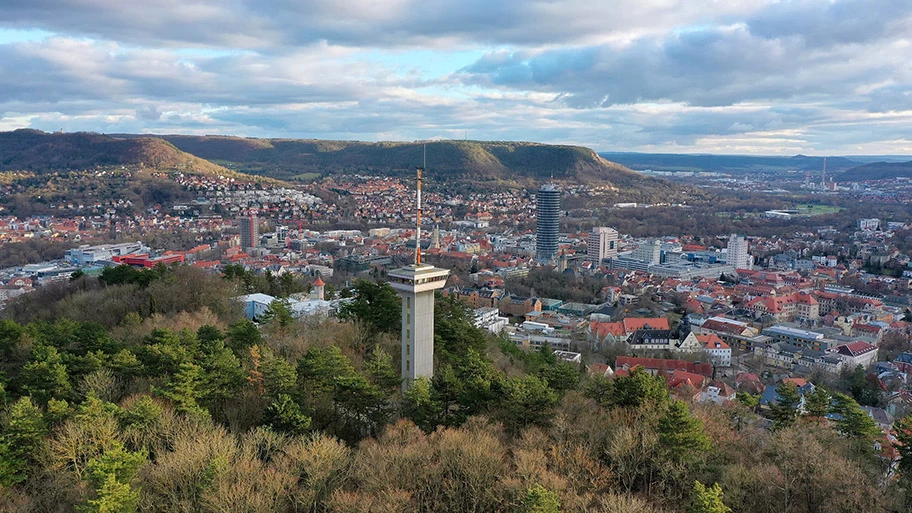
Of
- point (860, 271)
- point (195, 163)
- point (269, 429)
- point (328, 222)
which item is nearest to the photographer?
point (269, 429)

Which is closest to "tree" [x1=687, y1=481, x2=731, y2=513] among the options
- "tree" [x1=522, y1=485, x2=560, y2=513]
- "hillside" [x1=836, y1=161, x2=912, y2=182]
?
"tree" [x1=522, y1=485, x2=560, y2=513]

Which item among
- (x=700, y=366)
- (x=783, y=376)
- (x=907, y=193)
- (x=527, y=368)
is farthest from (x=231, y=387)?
(x=907, y=193)

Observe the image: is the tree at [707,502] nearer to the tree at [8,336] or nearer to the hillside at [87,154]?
the tree at [8,336]

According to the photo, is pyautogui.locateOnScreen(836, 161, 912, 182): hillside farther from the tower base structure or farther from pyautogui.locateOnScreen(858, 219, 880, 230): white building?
the tower base structure

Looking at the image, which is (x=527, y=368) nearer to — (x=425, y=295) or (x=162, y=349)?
(x=425, y=295)

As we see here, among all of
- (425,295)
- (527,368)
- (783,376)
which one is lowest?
(783,376)

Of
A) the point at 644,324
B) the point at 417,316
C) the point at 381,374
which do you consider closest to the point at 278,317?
the point at 417,316

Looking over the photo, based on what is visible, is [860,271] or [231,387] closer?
[231,387]

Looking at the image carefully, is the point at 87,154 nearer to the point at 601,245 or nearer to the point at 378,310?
the point at 601,245
